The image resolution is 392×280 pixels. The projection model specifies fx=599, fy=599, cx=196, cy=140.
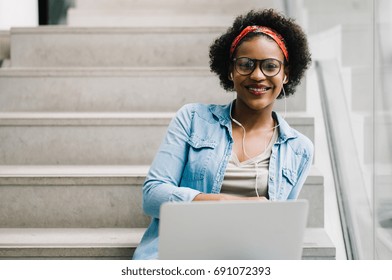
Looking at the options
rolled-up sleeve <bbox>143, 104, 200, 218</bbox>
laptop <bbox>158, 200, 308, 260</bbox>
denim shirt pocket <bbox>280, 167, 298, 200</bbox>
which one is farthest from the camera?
denim shirt pocket <bbox>280, 167, 298, 200</bbox>

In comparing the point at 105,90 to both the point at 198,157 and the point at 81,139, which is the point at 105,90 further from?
the point at 198,157

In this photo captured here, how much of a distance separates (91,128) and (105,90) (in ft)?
0.97

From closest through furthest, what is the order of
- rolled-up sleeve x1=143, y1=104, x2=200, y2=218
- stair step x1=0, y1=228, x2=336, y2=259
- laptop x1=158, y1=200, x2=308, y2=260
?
laptop x1=158, y1=200, x2=308, y2=260 → rolled-up sleeve x1=143, y1=104, x2=200, y2=218 → stair step x1=0, y1=228, x2=336, y2=259

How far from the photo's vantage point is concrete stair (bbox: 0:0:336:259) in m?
1.74

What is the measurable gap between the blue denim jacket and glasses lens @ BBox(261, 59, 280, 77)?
0.18m

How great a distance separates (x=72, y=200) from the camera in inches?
70.9

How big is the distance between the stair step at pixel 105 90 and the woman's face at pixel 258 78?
82 cm

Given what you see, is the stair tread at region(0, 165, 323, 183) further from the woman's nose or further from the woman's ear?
the woman's nose

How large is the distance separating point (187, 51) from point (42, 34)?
61 centimetres

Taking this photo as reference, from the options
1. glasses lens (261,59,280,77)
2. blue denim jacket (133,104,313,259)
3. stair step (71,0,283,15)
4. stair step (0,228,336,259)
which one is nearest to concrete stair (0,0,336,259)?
stair step (0,228,336,259)

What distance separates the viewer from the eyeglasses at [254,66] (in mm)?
1383

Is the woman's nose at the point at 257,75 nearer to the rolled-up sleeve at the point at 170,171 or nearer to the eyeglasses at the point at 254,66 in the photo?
the eyeglasses at the point at 254,66

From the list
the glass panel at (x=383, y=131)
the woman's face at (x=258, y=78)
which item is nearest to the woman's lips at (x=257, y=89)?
the woman's face at (x=258, y=78)
